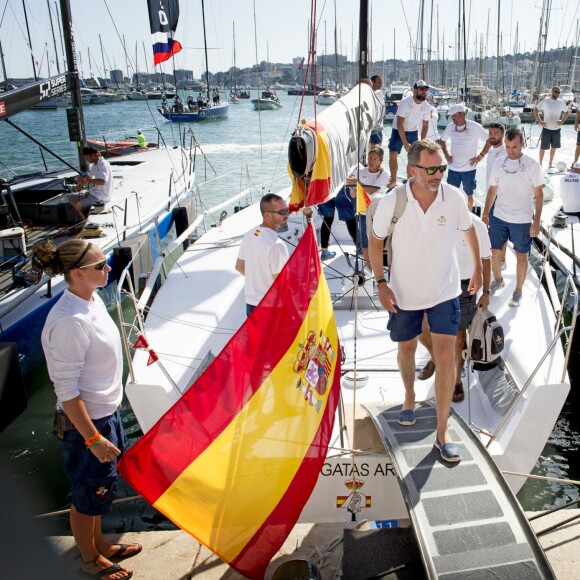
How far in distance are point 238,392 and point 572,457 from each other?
4066mm

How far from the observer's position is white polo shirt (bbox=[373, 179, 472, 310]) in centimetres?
331

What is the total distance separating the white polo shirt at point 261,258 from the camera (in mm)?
4211

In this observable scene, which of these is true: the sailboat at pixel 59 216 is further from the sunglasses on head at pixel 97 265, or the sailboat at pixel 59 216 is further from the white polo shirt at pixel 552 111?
the white polo shirt at pixel 552 111

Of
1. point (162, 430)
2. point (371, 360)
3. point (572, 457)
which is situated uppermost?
point (162, 430)

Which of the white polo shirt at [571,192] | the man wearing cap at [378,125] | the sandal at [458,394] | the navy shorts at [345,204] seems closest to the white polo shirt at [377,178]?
the navy shorts at [345,204]

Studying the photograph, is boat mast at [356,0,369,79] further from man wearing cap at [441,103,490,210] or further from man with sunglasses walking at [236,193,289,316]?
man with sunglasses walking at [236,193,289,316]

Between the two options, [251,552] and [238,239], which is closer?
[251,552]

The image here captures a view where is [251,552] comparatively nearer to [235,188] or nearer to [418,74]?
[235,188]

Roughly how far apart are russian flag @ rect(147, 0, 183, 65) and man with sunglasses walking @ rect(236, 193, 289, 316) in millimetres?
4948

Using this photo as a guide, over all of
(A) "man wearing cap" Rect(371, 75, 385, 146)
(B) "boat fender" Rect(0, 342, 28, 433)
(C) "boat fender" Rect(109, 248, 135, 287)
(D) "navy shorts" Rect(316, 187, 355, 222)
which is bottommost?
(B) "boat fender" Rect(0, 342, 28, 433)

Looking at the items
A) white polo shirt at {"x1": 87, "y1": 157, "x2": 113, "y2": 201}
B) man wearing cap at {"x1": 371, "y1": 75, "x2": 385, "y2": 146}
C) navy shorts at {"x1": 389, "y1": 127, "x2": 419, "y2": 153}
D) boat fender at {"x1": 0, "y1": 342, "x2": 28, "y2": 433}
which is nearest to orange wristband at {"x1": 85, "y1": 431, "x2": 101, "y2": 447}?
boat fender at {"x1": 0, "y1": 342, "x2": 28, "y2": 433}

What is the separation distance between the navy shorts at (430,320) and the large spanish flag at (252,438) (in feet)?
1.74

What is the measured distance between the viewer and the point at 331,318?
→ 11.3ft

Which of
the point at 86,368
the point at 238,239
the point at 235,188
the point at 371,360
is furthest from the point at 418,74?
the point at 86,368
